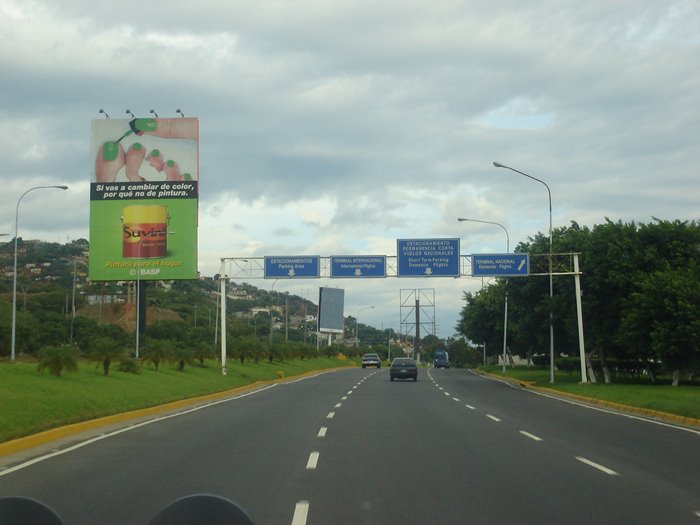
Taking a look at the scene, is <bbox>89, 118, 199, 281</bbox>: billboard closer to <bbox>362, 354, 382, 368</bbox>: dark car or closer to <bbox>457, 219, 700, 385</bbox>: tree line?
<bbox>457, 219, 700, 385</bbox>: tree line

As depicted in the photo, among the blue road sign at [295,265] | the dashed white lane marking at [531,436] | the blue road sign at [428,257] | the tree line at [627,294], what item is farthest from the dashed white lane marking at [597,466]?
the blue road sign at [295,265]

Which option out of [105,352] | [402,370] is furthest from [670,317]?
[105,352]

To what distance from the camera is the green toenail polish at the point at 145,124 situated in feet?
161

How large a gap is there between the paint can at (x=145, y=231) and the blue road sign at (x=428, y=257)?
14144mm

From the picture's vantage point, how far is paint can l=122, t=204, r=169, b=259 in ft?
158

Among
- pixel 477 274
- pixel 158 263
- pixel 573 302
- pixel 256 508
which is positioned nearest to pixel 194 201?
pixel 158 263

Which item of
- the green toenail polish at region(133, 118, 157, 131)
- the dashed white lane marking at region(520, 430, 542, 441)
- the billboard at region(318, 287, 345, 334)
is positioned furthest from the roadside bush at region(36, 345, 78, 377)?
the billboard at region(318, 287, 345, 334)

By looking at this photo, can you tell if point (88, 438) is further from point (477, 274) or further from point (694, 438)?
point (477, 274)

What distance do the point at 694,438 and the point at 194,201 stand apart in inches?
1387

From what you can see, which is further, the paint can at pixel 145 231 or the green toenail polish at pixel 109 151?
the green toenail polish at pixel 109 151

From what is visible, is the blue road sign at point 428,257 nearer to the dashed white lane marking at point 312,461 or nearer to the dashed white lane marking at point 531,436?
the dashed white lane marking at point 531,436

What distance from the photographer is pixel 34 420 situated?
1717 centimetres

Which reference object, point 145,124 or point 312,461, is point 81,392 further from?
point 145,124

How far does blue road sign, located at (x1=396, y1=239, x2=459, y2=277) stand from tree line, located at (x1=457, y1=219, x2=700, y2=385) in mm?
6351
